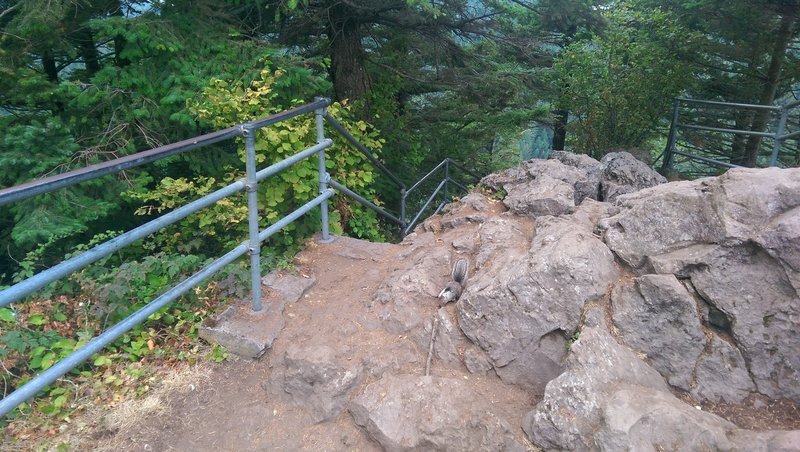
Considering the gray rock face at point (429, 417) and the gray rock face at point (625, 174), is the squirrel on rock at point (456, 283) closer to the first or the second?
the gray rock face at point (429, 417)

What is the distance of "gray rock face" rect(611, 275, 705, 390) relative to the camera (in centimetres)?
265

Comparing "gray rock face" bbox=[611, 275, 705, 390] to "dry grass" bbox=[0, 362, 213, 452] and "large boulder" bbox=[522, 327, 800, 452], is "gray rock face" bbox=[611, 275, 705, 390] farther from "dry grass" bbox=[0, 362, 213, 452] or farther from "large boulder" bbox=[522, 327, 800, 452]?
"dry grass" bbox=[0, 362, 213, 452]

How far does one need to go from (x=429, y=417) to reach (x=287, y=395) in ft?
2.48

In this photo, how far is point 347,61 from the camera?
7926mm

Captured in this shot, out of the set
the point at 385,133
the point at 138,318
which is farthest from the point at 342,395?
the point at 385,133

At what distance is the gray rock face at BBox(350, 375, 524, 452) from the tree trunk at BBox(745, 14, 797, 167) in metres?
9.06

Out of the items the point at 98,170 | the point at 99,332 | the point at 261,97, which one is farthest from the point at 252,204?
the point at 261,97

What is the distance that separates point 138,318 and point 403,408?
1268 millimetres

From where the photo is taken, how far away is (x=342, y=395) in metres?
2.73

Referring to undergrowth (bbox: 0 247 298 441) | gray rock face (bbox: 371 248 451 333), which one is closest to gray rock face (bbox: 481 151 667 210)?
gray rock face (bbox: 371 248 451 333)

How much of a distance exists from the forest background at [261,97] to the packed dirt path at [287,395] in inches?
12.2

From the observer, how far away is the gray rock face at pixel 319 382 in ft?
8.84

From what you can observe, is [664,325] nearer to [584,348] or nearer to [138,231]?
[584,348]

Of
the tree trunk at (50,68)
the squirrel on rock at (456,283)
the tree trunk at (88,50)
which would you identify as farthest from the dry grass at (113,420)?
the tree trunk at (50,68)
